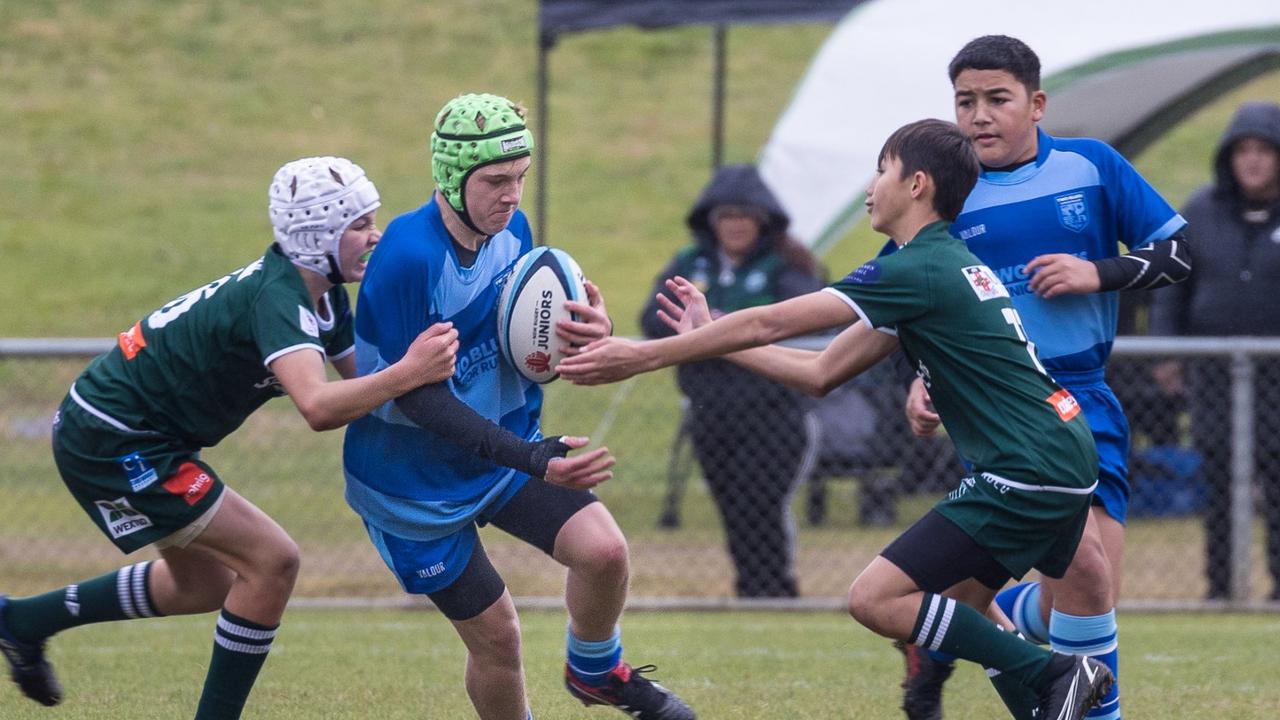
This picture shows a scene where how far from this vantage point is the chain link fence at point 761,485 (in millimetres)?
A: 7918

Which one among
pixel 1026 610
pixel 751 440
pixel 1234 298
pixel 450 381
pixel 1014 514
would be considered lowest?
pixel 751 440

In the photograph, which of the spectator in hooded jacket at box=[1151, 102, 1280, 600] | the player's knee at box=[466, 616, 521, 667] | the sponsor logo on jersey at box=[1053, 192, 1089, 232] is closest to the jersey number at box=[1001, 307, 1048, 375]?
the sponsor logo on jersey at box=[1053, 192, 1089, 232]

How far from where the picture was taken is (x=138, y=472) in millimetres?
4539

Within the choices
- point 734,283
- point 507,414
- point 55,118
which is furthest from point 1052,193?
point 55,118

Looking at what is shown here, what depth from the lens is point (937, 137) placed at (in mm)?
4152

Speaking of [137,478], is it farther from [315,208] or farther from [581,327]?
[581,327]

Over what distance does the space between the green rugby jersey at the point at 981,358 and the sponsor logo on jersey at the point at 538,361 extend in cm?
74

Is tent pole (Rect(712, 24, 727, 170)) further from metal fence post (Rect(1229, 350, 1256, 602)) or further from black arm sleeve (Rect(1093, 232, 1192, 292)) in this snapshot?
black arm sleeve (Rect(1093, 232, 1192, 292))

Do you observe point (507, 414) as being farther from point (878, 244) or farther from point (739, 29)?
point (739, 29)

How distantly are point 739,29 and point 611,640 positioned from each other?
70.8 ft

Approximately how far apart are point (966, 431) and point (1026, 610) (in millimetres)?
1231

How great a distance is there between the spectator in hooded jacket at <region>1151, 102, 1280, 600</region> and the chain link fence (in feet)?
0.05

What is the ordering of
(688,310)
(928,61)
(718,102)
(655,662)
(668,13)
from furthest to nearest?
(718,102) → (928,61) → (668,13) → (655,662) → (688,310)

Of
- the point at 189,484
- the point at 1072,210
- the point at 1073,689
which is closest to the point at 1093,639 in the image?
the point at 1073,689
